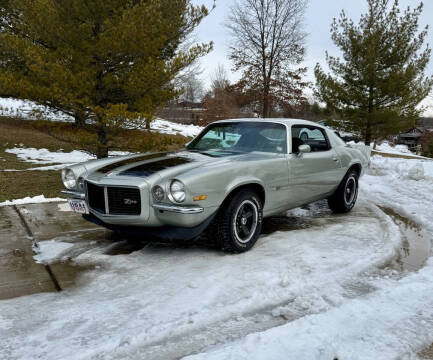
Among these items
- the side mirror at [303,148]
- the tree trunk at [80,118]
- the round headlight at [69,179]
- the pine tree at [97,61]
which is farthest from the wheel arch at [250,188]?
the tree trunk at [80,118]

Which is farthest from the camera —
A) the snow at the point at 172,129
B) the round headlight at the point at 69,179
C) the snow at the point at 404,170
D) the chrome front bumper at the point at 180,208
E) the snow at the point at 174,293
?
the snow at the point at 172,129

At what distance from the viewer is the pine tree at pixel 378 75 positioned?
15.1m

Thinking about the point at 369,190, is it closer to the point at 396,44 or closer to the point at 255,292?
the point at 255,292

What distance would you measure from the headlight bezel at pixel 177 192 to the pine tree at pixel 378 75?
13621 millimetres

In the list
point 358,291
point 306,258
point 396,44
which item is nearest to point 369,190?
point 306,258

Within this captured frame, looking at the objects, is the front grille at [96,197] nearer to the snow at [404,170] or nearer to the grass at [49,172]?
the grass at [49,172]

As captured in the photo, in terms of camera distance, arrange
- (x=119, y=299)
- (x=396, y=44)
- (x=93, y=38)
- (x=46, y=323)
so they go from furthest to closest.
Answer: (x=396, y=44) → (x=93, y=38) → (x=119, y=299) → (x=46, y=323)

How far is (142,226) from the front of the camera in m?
3.79

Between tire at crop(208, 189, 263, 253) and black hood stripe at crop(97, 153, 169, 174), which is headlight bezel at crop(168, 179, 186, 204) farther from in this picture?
black hood stripe at crop(97, 153, 169, 174)

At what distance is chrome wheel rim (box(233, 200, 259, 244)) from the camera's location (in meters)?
4.03

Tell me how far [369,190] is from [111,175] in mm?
5943

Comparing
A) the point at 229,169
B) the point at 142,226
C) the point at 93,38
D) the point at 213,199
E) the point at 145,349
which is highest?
the point at 93,38

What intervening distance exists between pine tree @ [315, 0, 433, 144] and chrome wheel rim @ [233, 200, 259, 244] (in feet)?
42.4

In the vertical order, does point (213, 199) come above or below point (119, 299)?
above
